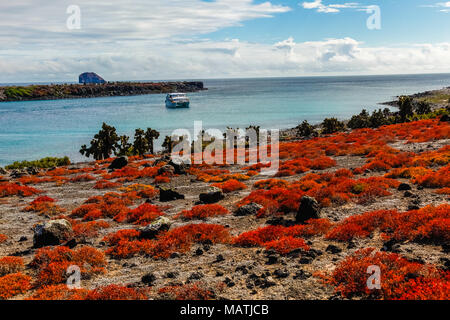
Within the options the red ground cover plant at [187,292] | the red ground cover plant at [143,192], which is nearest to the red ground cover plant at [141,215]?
the red ground cover plant at [143,192]

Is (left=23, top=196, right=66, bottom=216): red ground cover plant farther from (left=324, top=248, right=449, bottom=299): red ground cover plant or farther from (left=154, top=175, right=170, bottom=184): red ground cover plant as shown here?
(left=324, top=248, right=449, bottom=299): red ground cover plant

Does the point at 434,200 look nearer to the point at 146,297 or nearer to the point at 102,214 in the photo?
the point at 146,297

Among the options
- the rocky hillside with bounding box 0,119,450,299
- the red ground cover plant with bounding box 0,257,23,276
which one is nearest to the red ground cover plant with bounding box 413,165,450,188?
the rocky hillside with bounding box 0,119,450,299

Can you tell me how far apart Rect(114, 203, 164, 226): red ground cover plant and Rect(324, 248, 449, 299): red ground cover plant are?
37.6 feet

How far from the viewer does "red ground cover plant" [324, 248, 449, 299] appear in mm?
8219

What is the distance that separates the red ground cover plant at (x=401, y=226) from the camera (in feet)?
37.6

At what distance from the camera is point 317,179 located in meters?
23.4

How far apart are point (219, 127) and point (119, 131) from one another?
27952 mm

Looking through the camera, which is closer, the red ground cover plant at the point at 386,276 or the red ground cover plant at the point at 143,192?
the red ground cover plant at the point at 386,276

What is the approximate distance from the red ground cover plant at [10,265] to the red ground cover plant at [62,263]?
463 mm

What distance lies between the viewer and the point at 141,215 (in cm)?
1933

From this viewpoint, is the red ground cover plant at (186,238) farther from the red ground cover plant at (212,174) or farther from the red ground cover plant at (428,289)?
the red ground cover plant at (212,174)

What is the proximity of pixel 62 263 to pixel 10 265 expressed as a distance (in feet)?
7.06
